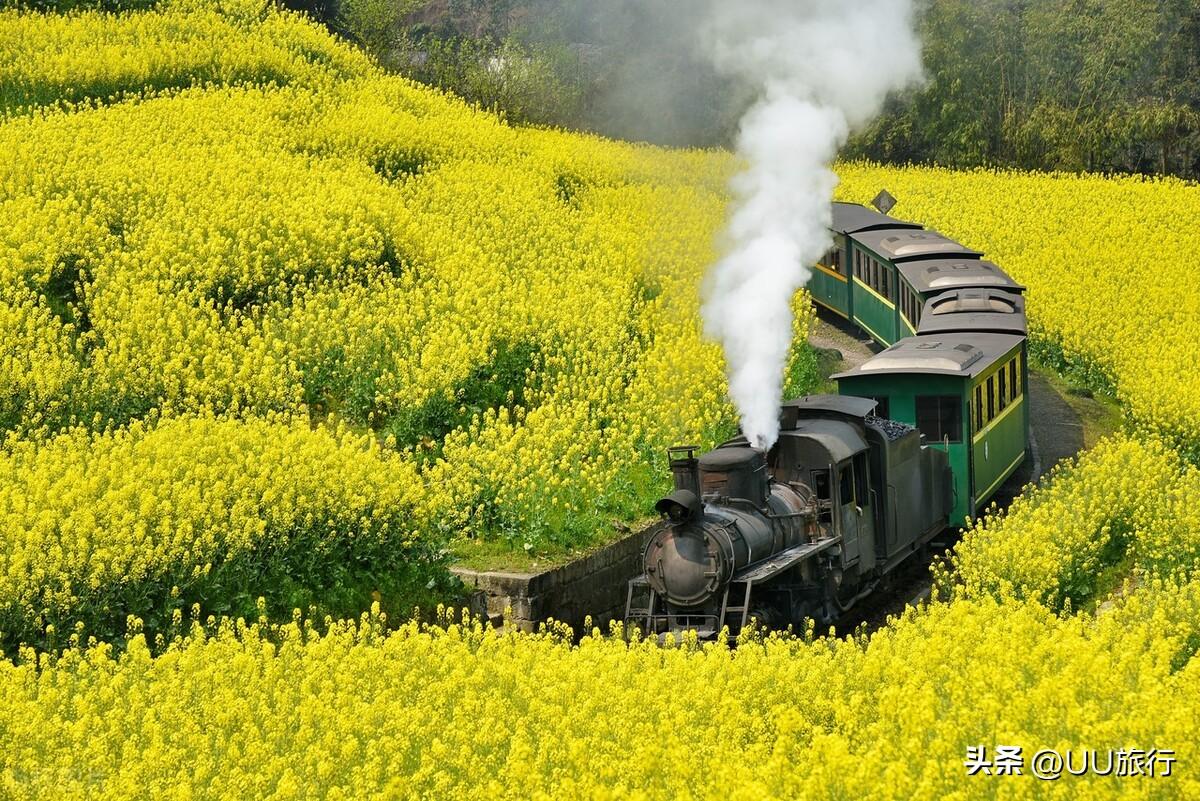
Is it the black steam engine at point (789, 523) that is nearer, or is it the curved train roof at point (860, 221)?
the black steam engine at point (789, 523)

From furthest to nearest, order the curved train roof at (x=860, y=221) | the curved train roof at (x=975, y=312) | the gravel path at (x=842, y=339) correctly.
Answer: the curved train roof at (x=860, y=221), the gravel path at (x=842, y=339), the curved train roof at (x=975, y=312)

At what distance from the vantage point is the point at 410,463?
17906 mm

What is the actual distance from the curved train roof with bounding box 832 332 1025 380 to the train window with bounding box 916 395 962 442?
45 cm

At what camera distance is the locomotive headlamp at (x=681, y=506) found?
46.5 feet

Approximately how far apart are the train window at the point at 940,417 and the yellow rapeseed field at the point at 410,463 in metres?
1.46

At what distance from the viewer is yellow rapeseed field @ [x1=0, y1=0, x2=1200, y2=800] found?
32.1 feet

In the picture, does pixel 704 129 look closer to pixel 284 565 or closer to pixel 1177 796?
pixel 284 565

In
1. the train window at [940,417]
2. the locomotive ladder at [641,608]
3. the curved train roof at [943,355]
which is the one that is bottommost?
the locomotive ladder at [641,608]

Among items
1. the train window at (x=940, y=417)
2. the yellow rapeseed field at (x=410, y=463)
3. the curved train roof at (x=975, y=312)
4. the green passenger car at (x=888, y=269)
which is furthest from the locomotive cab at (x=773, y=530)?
the green passenger car at (x=888, y=269)

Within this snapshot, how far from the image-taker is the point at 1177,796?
8125 millimetres

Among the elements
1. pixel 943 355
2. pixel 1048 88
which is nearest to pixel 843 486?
pixel 943 355

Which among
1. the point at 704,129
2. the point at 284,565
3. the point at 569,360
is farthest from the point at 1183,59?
the point at 284,565

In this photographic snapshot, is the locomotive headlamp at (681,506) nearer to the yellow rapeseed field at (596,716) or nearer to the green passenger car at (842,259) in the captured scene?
the yellow rapeseed field at (596,716)

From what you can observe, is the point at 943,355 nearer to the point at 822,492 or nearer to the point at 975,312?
the point at 822,492
